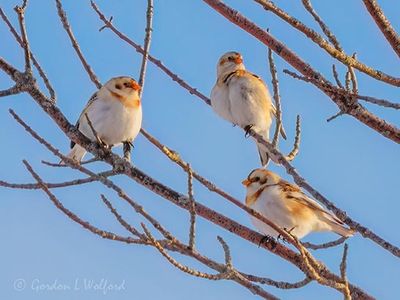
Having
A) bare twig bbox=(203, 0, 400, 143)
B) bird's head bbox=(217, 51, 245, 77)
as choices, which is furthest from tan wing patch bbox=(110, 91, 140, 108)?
bare twig bbox=(203, 0, 400, 143)

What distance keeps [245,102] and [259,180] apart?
0.82 metres

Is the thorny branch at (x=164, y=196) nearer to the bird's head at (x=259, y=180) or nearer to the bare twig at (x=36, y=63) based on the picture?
the bare twig at (x=36, y=63)

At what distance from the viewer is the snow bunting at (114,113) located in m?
6.42

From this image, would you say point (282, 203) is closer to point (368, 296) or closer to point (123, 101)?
point (123, 101)

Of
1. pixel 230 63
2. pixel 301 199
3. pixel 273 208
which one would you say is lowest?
pixel 273 208

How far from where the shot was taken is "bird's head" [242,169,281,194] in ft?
25.8

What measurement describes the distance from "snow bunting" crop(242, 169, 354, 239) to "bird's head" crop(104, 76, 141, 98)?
1.51 meters

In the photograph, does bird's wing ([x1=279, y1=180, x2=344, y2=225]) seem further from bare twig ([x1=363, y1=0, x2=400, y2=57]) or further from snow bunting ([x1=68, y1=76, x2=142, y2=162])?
bare twig ([x1=363, y1=0, x2=400, y2=57])

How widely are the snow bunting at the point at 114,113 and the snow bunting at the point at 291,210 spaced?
1.41 m

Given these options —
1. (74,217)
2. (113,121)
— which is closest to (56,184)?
(74,217)

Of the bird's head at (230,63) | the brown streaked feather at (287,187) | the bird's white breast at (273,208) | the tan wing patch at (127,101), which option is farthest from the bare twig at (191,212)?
the bird's head at (230,63)

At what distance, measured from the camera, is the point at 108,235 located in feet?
11.8

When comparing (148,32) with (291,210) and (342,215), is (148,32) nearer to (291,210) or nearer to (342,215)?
(342,215)

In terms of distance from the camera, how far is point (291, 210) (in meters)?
7.30
